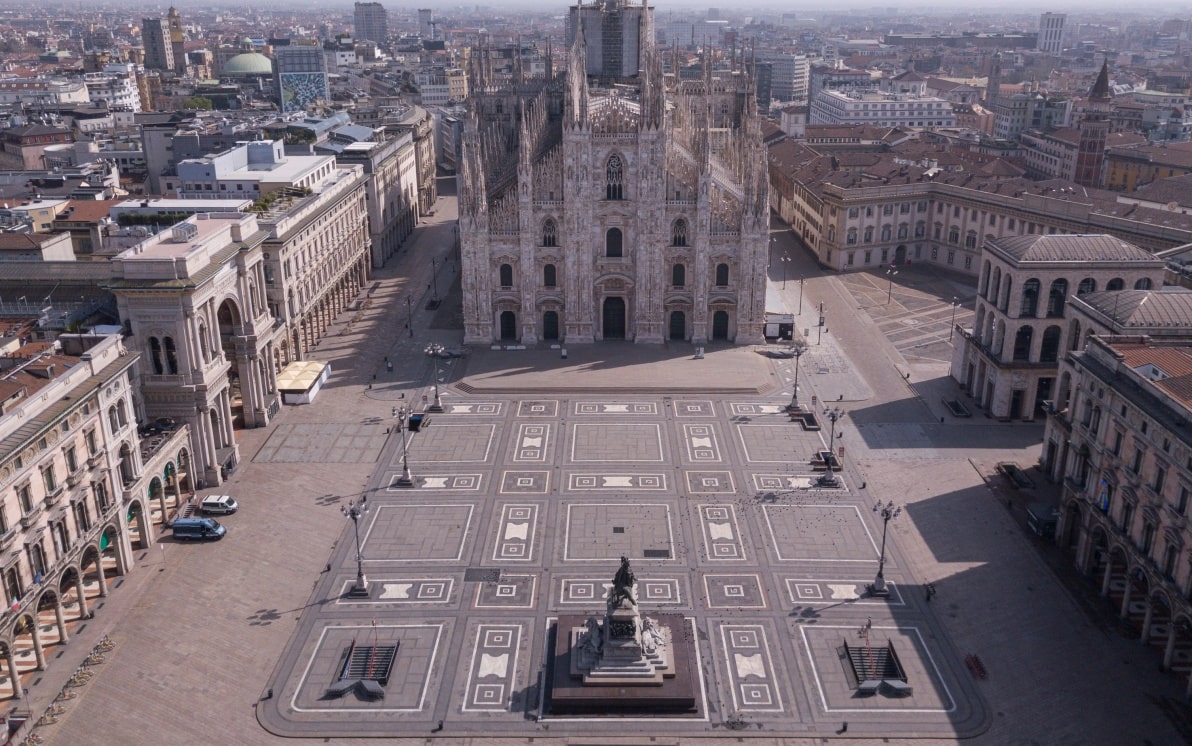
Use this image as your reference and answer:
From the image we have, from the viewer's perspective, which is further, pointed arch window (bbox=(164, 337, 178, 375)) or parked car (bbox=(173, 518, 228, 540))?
pointed arch window (bbox=(164, 337, 178, 375))

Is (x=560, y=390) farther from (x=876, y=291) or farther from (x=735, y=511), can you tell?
(x=876, y=291)

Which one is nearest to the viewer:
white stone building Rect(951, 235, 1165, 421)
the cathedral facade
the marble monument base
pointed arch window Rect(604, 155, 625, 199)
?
the marble monument base

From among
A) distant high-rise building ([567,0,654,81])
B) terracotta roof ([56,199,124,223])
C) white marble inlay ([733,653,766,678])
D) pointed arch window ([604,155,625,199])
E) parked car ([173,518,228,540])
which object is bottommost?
white marble inlay ([733,653,766,678])

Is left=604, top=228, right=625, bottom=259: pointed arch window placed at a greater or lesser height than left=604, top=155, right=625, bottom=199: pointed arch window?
lesser

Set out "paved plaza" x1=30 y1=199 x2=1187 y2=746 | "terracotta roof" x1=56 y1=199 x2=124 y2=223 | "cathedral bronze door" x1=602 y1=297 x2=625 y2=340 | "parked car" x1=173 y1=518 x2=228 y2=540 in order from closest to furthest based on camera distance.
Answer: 1. "paved plaza" x1=30 y1=199 x2=1187 y2=746
2. "parked car" x1=173 y1=518 x2=228 y2=540
3. "terracotta roof" x1=56 y1=199 x2=124 y2=223
4. "cathedral bronze door" x1=602 y1=297 x2=625 y2=340

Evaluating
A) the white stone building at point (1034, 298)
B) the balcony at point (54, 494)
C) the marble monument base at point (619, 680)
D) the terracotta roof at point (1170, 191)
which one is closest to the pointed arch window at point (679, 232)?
the white stone building at point (1034, 298)

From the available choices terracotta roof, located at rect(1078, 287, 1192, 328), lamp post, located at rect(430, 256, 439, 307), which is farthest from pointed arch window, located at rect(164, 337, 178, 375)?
terracotta roof, located at rect(1078, 287, 1192, 328)

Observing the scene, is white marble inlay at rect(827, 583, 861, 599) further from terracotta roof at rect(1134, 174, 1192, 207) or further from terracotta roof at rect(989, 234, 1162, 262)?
terracotta roof at rect(1134, 174, 1192, 207)
